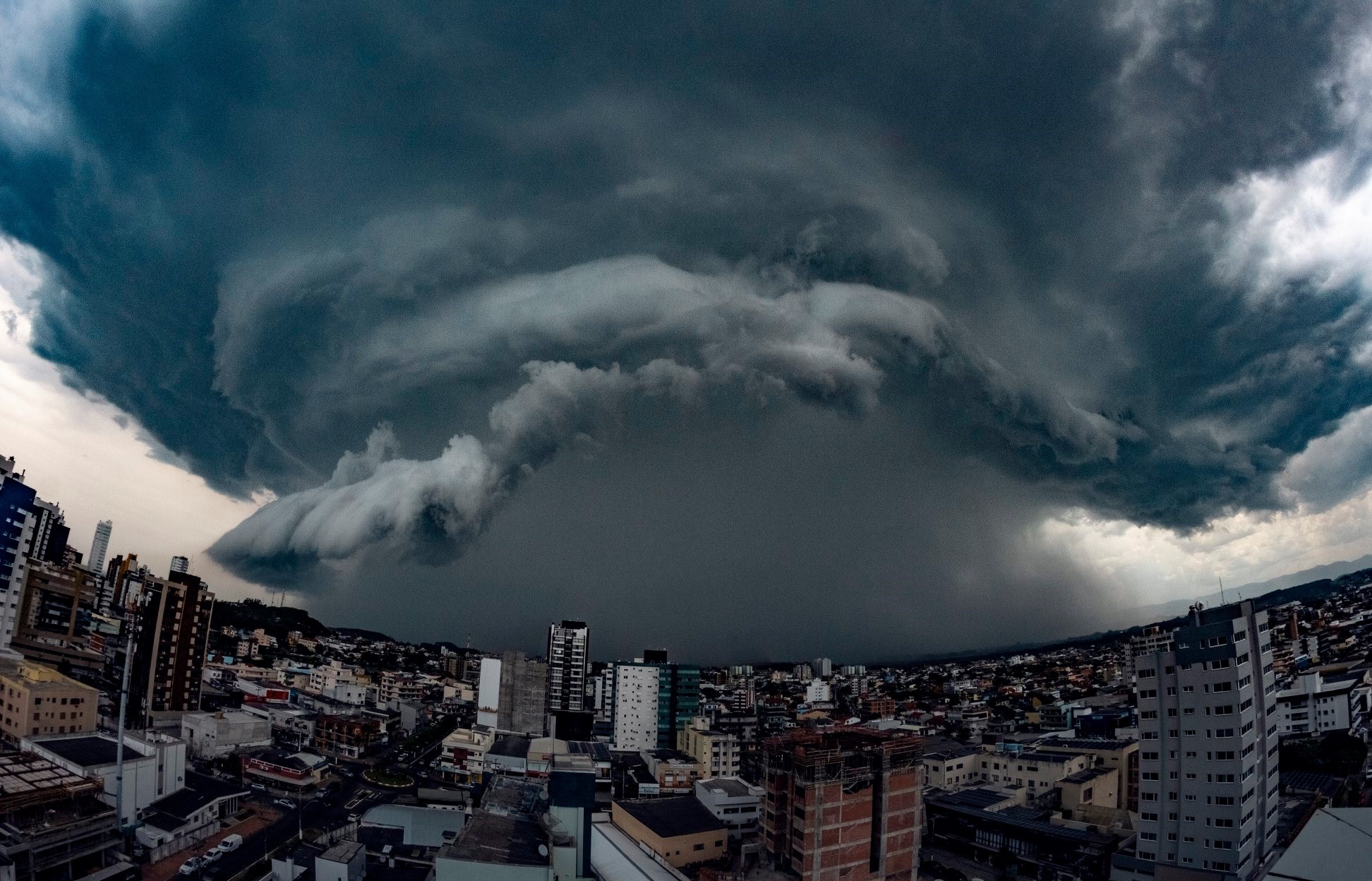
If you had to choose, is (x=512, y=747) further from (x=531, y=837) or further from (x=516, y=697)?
(x=531, y=837)

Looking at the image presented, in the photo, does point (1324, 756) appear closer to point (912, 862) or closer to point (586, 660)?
point (912, 862)

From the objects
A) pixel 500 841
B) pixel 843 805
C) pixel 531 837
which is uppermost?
pixel 843 805

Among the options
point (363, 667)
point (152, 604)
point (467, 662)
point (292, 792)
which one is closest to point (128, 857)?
point (292, 792)

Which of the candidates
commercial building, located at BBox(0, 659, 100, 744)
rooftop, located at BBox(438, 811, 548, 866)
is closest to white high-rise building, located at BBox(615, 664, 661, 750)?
commercial building, located at BBox(0, 659, 100, 744)

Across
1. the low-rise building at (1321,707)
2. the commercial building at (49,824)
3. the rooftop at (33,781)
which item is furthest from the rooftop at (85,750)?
the low-rise building at (1321,707)

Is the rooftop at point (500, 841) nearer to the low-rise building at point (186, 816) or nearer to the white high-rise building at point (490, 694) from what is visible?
the low-rise building at point (186, 816)

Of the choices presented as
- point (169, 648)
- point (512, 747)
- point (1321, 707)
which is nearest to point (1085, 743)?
point (1321, 707)
